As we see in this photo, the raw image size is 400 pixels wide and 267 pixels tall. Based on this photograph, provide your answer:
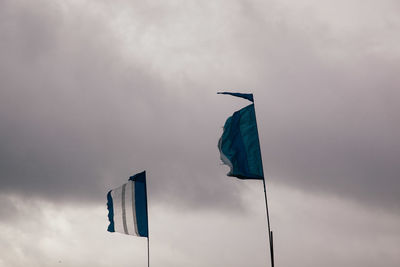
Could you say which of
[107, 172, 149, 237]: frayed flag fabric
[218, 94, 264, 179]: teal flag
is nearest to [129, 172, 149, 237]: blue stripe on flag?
[107, 172, 149, 237]: frayed flag fabric

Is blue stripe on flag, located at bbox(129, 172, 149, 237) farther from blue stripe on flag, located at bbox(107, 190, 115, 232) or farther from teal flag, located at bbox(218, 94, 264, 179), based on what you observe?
teal flag, located at bbox(218, 94, 264, 179)

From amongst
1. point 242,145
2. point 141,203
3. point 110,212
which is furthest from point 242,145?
point 110,212

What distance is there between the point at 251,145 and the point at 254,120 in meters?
1.88

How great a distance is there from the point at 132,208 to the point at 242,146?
65.9ft

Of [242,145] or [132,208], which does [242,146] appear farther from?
[132,208]

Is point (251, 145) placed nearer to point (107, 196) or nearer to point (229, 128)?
point (229, 128)

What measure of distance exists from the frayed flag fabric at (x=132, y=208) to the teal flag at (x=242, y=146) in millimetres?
18618

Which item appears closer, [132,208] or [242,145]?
[242,145]

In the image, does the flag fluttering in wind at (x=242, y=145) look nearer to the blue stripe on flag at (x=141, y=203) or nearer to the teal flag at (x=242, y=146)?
the teal flag at (x=242, y=146)

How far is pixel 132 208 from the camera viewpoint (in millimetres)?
64750

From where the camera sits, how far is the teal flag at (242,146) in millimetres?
47250

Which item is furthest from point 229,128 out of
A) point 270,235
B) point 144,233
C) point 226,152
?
point 144,233

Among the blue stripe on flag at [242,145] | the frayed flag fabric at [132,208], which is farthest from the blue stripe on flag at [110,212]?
the blue stripe on flag at [242,145]

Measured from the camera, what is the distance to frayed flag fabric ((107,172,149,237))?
64250mm
